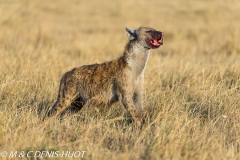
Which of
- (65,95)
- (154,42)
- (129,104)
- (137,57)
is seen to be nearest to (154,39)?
(154,42)

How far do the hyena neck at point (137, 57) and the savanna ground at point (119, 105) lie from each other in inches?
23.0

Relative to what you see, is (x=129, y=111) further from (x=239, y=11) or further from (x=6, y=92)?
(x=239, y=11)

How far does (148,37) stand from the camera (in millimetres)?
5750

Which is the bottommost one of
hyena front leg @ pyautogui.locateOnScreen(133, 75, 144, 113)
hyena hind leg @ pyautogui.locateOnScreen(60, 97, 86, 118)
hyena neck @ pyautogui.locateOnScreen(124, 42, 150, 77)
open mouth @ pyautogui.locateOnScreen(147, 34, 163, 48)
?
hyena hind leg @ pyautogui.locateOnScreen(60, 97, 86, 118)

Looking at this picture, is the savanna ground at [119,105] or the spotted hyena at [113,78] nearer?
the savanna ground at [119,105]

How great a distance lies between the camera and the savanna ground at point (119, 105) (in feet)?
15.3

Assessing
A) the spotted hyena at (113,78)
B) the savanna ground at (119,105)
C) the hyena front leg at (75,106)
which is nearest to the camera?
the savanna ground at (119,105)

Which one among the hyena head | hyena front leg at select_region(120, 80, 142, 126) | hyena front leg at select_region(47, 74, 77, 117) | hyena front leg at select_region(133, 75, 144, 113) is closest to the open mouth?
the hyena head

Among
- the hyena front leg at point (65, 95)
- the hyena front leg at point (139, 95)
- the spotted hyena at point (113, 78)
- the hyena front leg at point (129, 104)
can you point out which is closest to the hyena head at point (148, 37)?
the spotted hyena at point (113, 78)

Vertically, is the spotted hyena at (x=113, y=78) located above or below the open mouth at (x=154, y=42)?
below

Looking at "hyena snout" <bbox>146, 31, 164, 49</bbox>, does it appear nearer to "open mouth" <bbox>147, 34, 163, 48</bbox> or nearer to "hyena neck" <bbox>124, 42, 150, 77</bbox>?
"open mouth" <bbox>147, 34, 163, 48</bbox>

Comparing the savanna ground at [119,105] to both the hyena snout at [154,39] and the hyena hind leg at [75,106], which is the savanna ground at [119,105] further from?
the hyena snout at [154,39]

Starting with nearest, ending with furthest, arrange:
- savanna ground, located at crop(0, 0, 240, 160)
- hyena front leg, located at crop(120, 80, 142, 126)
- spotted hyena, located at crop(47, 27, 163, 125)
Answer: savanna ground, located at crop(0, 0, 240, 160), hyena front leg, located at crop(120, 80, 142, 126), spotted hyena, located at crop(47, 27, 163, 125)

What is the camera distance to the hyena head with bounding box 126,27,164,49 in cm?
571
